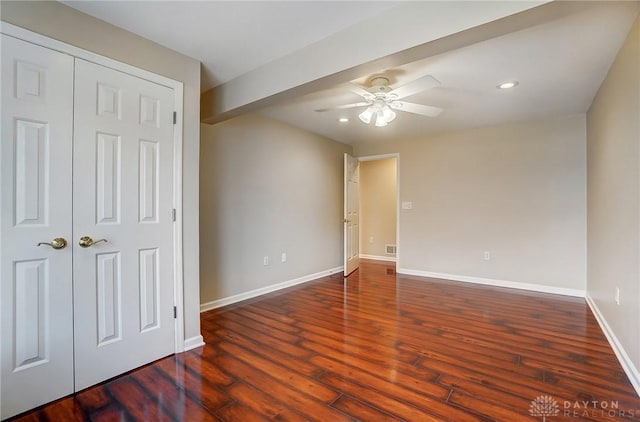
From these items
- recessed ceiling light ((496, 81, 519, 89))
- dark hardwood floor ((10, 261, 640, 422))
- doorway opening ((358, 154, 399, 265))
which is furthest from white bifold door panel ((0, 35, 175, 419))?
doorway opening ((358, 154, 399, 265))

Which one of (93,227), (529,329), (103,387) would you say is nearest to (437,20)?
(93,227)

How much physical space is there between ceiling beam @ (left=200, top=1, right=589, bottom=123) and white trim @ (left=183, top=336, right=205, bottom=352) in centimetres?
207

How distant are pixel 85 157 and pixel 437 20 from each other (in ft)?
7.47

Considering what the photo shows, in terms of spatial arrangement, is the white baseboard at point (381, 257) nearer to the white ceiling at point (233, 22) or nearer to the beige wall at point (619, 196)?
the beige wall at point (619, 196)

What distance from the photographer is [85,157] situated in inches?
74.5

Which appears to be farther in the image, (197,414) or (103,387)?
(103,387)

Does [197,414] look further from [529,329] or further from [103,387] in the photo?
[529,329]

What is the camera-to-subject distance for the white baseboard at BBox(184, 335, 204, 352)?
7.84 ft

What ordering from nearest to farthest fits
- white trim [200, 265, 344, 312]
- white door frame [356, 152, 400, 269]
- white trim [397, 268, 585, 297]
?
white trim [200, 265, 344, 312], white trim [397, 268, 585, 297], white door frame [356, 152, 400, 269]

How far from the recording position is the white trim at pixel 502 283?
3.92m

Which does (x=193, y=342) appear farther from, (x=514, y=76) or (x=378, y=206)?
(x=378, y=206)

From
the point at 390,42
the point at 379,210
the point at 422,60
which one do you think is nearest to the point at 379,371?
the point at 390,42

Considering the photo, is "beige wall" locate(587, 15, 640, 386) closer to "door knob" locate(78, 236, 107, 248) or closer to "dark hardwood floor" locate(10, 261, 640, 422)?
"dark hardwood floor" locate(10, 261, 640, 422)

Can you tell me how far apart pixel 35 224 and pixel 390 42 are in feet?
7.73
